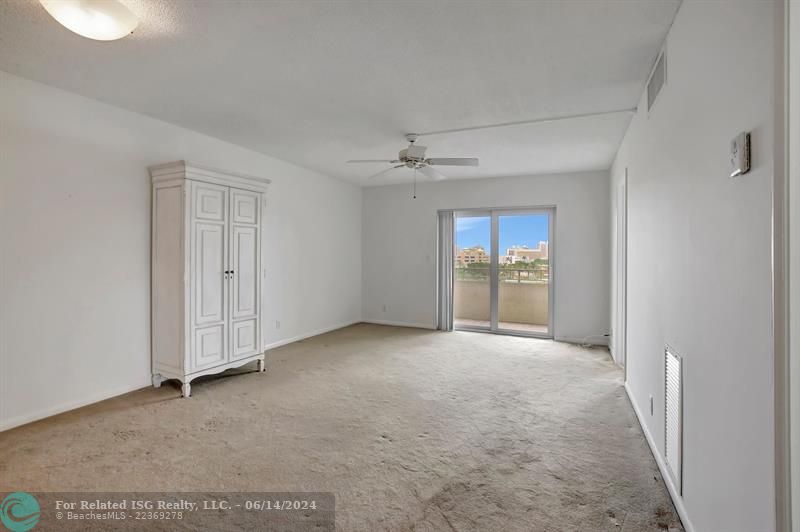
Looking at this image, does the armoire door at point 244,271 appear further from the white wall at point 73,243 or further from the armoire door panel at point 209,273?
the white wall at point 73,243

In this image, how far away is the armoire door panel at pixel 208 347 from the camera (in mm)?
3725

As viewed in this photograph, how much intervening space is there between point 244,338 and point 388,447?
2.26 metres

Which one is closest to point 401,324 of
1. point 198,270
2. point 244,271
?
Result: point 244,271

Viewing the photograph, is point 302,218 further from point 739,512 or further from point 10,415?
point 739,512

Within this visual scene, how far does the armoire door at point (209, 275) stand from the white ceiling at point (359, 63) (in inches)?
33.3

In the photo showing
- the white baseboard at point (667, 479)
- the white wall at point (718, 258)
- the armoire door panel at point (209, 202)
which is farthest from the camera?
the armoire door panel at point (209, 202)

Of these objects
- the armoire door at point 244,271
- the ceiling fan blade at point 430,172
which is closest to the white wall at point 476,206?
the ceiling fan blade at point 430,172

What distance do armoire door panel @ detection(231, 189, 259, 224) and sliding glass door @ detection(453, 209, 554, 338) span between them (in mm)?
3697

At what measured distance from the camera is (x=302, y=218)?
5938mm

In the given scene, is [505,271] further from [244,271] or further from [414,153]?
[244,271]

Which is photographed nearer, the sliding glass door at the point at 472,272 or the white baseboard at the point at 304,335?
the white baseboard at the point at 304,335

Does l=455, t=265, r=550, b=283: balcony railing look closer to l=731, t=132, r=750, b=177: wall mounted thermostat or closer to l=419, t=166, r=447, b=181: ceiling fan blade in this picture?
l=419, t=166, r=447, b=181: ceiling fan blade

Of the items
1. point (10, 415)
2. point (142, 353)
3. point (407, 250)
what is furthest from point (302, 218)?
point (10, 415)

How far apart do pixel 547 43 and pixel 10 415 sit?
15.1ft
